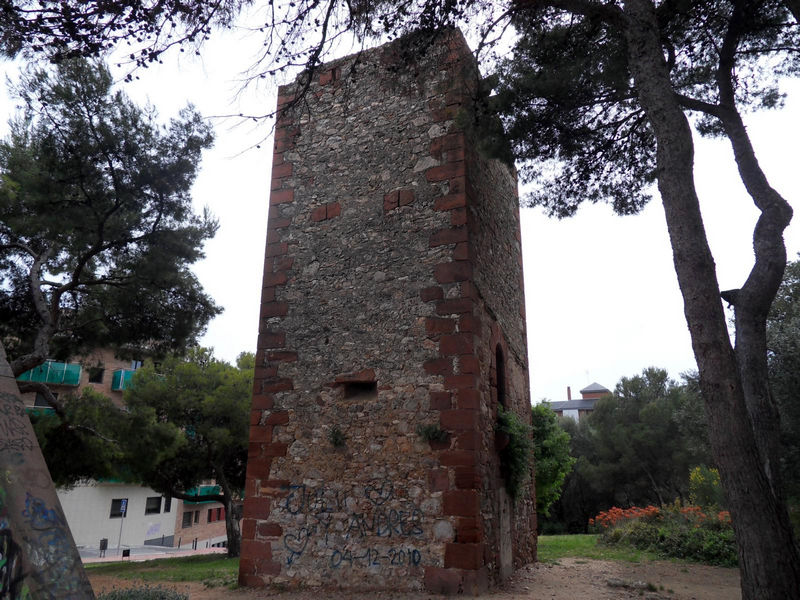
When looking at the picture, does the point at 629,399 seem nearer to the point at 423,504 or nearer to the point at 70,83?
the point at 423,504

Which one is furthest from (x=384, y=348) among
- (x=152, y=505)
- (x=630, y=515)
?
(x=152, y=505)

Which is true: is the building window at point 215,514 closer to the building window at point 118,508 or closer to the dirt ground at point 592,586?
the building window at point 118,508

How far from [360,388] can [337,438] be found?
696 mm

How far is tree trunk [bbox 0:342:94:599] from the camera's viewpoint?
216 cm

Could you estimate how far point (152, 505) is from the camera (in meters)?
26.7

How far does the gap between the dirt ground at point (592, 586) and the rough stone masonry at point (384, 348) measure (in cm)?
22

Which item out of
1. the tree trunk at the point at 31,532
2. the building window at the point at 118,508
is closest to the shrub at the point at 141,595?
the tree trunk at the point at 31,532

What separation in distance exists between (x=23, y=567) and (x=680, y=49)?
842 centimetres

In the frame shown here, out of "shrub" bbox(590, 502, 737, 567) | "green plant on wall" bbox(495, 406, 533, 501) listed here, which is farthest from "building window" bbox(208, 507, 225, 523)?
"green plant on wall" bbox(495, 406, 533, 501)

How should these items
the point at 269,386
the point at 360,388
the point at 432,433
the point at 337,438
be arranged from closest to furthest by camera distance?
the point at 432,433
the point at 337,438
the point at 360,388
the point at 269,386

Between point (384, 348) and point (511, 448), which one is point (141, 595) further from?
point (511, 448)

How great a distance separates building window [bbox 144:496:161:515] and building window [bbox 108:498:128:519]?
1.32 meters

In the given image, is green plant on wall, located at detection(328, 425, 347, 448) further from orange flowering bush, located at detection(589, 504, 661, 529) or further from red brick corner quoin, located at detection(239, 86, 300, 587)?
orange flowering bush, located at detection(589, 504, 661, 529)

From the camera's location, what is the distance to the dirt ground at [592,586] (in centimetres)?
615
